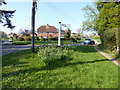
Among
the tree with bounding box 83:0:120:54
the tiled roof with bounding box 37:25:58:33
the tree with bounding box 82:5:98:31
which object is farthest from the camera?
the tiled roof with bounding box 37:25:58:33

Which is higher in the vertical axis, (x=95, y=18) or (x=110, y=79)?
(x=95, y=18)

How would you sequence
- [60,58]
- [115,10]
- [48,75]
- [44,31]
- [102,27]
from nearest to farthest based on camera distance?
[48,75], [60,58], [115,10], [102,27], [44,31]

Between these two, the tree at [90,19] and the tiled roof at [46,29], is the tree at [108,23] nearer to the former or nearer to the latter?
the tree at [90,19]

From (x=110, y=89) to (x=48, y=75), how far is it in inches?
86.5


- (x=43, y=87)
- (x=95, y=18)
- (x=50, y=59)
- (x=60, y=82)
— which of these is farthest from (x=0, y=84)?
(x=95, y=18)

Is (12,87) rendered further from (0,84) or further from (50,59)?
(50,59)

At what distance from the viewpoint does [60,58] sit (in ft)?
23.0

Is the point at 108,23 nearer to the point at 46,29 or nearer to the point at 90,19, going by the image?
the point at 90,19

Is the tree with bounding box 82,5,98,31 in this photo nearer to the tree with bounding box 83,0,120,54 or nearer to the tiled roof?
the tree with bounding box 83,0,120,54

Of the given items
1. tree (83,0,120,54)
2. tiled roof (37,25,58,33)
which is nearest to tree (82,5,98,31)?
tree (83,0,120,54)

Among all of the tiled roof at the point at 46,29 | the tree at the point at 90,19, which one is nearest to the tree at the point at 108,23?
the tree at the point at 90,19

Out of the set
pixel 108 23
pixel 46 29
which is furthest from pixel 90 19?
pixel 46 29

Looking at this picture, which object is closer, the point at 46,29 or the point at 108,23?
the point at 108,23

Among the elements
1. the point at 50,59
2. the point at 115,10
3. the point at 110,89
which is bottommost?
the point at 110,89
